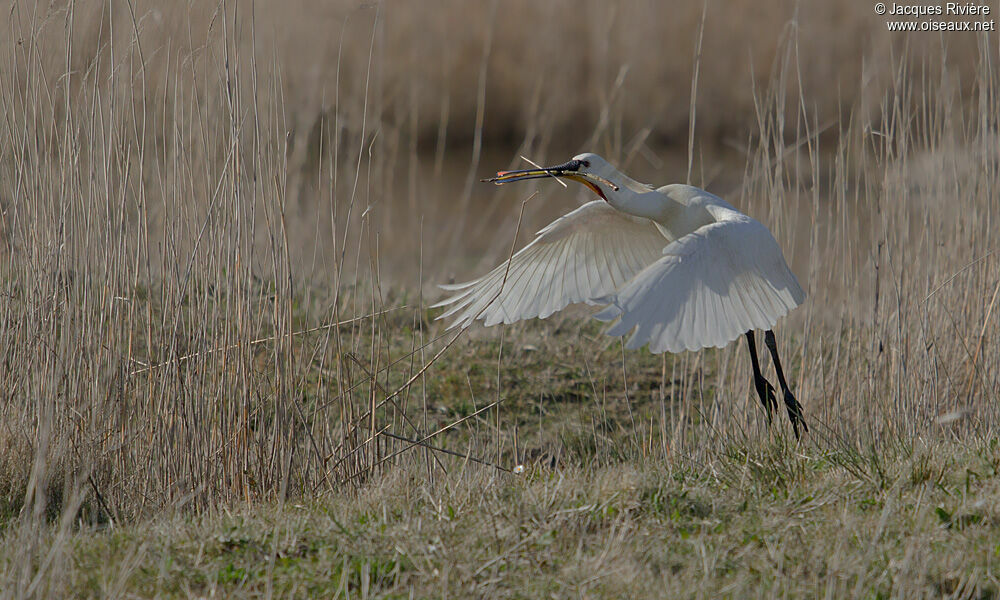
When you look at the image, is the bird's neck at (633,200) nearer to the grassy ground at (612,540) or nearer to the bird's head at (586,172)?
the bird's head at (586,172)

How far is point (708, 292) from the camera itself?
10.2 feet

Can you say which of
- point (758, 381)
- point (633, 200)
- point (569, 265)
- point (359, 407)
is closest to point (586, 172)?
point (633, 200)

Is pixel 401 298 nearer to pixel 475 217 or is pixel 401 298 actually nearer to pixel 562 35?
pixel 475 217

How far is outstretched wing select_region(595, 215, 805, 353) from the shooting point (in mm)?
2914

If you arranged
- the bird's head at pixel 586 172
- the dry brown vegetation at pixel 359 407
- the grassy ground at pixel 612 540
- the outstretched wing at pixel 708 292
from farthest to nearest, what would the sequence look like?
the bird's head at pixel 586 172 < the outstretched wing at pixel 708 292 < the dry brown vegetation at pixel 359 407 < the grassy ground at pixel 612 540

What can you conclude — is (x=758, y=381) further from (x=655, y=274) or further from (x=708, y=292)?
(x=655, y=274)

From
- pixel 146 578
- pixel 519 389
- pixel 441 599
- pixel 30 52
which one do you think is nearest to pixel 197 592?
pixel 146 578

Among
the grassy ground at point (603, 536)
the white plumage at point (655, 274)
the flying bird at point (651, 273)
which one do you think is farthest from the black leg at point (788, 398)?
the grassy ground at point (603, 536)

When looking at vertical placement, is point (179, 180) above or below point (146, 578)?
above

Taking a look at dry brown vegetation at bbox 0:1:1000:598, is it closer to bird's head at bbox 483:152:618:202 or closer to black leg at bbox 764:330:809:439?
black leg at bbox 764:330:809:439

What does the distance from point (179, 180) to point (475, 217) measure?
236 inches

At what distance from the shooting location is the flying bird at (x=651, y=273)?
2982 mm

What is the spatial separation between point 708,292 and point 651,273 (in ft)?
0.62

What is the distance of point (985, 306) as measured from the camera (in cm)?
380
